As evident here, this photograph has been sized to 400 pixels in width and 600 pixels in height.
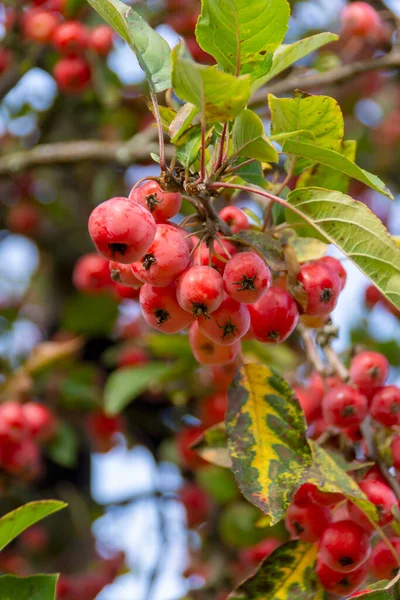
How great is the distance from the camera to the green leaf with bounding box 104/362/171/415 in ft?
7.15

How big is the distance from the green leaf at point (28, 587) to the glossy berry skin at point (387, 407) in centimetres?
61

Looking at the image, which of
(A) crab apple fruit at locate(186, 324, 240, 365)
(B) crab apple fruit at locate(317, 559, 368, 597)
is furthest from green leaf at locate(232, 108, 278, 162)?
(B) crab apple fruit at locate(317, 559, 368, 597)

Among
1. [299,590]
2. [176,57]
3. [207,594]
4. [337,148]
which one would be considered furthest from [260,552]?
[176,57]

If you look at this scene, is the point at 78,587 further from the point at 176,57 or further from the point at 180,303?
the point at 176,57

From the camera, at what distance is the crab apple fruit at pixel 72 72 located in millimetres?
2727

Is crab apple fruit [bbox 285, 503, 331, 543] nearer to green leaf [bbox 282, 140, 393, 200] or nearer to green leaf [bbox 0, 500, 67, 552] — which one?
green leaf [bbox 0, 500, 67, 552]

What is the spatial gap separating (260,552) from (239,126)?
132 cm

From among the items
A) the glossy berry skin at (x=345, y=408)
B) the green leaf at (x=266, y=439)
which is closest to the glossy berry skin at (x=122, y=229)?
the green leaf at (x=266, y=439)

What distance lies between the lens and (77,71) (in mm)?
2732

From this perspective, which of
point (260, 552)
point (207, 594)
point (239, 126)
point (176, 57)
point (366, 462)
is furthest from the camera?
point (207, 594)

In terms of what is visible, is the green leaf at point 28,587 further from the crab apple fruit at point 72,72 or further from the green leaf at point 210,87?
the crab apple fruit at point 72,72

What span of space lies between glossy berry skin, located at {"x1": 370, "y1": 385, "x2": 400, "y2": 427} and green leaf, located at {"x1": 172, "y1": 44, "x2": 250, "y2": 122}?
58cm

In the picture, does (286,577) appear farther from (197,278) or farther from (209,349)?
(197,278)

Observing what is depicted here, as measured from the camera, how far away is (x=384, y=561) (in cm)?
119
